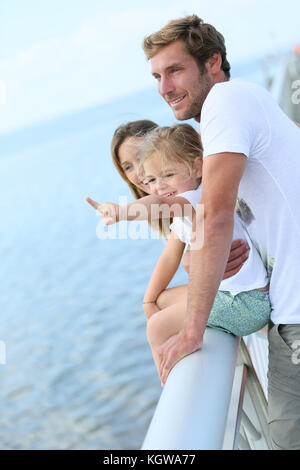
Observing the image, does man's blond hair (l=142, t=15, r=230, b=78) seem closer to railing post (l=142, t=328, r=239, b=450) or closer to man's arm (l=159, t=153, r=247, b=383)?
man's arm (l=159, t=153, r=247, b=383)

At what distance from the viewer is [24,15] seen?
58.5m

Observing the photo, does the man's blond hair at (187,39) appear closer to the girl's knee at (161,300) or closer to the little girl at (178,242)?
the little girl at (178,242)

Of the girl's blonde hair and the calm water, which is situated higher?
the girl's blonde hair

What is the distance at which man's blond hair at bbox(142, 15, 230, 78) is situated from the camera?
1933 mm

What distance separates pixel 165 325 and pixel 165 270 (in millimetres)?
446

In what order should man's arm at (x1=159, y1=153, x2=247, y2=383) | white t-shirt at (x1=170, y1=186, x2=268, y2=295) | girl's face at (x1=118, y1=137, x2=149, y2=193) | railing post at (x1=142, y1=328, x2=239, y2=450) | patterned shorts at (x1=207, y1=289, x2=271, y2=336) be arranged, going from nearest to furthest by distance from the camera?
railing post at (x1=142, y1=328, x2=239, y2=450), man's arm at (x1=159, y1=153, x2=247, y2=383), patterned shorts at (x1=207, y1=289, x2=271, y2=336), white t-shirt at (x1=170, y1=186, x2=268, y2=295), girl's face at (x1=118, y1=137, x2=149, y2=193)

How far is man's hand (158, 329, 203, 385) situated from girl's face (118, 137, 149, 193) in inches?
47.5

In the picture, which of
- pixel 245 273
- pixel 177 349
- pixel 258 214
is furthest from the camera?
pixel 245 273

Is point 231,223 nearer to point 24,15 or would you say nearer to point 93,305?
point 93,305

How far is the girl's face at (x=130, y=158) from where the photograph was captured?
257 cm

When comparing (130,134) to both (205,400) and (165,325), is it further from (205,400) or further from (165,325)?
(205,400)

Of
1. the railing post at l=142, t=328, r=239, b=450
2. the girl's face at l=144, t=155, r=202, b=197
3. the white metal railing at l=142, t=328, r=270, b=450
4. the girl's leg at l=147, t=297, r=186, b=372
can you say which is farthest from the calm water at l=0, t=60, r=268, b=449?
the railing post at l=142, t=328, r=239, b=450

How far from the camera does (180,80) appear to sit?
192 cm

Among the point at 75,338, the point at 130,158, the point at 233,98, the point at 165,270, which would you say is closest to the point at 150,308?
the point at 165,270
